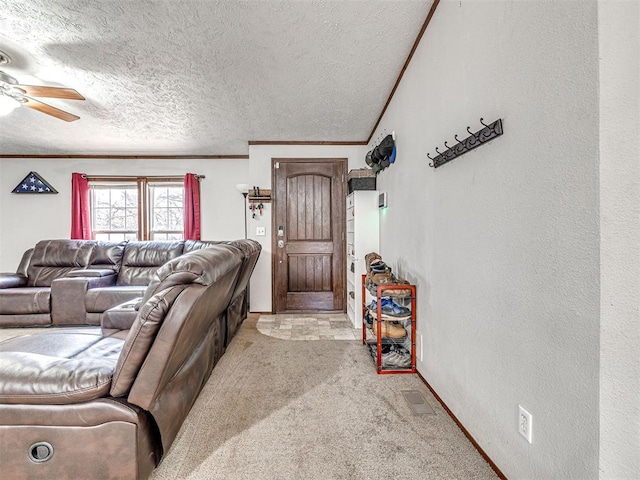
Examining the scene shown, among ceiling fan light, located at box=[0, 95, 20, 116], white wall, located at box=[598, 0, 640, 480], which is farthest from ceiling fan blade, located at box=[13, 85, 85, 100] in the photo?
white wall, located at box=[598, 0, 640, 480]

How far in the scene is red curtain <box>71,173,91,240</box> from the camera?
15.7 feet

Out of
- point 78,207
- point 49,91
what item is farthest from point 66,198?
point 49,91

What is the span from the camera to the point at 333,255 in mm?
4285

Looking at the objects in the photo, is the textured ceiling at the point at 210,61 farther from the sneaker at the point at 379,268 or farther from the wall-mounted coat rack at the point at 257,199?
the sneaker at the point at 379,268

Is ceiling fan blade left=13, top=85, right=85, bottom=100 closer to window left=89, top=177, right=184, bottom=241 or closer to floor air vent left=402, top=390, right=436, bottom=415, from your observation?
window left=89, top=177, right=184, bottom=241

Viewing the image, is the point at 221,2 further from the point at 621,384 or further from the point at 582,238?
the point at 621,384

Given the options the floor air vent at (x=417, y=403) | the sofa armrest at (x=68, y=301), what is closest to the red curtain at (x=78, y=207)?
the sofa armrest at (x=68, y=301)

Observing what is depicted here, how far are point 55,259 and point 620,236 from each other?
17.9 ft

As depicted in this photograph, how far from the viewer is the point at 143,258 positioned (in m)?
4.10

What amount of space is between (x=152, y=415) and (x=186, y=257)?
0.68m

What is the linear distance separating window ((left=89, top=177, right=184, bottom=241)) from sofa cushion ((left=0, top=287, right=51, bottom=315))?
1677 millimetres

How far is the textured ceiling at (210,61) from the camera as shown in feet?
6.03

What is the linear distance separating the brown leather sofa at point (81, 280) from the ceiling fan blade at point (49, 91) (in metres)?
1.65

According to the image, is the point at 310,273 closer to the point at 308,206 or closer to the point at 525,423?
the point at 308,206
